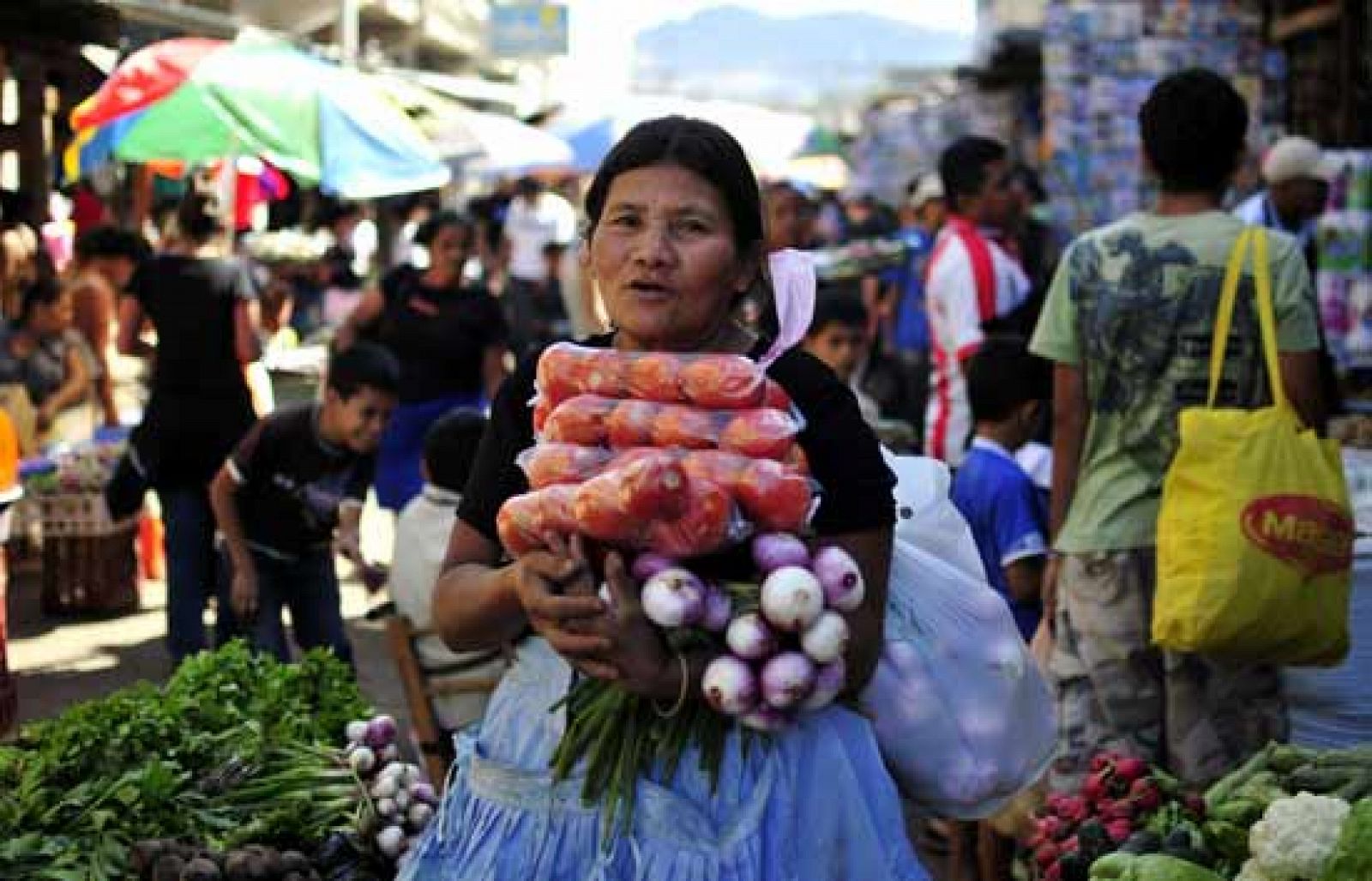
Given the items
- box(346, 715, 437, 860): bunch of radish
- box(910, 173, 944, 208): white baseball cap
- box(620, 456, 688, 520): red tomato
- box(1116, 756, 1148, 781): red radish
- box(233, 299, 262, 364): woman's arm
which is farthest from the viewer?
box(910, 173, 944, 208): white baseball cap

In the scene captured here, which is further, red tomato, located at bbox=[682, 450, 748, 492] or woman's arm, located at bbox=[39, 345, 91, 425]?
woman's arm, located at bbox=[39, 345, 91, 425]

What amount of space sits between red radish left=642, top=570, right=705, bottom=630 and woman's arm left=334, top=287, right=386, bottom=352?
7750mm

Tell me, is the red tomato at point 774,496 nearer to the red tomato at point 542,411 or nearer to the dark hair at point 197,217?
the red tomato at point 542,411

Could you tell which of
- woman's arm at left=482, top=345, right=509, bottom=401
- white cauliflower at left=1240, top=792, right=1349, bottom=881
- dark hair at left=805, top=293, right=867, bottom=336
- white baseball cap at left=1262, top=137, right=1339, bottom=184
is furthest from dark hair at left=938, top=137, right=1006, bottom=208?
white cauliflower at left=1240, top=792, right=1349, bottom=881

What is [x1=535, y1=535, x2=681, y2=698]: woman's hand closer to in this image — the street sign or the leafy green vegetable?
the leafy green vegetable

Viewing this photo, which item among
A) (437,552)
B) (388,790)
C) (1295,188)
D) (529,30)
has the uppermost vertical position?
(529,30)

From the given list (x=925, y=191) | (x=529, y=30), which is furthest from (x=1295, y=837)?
(x=529, y=30)

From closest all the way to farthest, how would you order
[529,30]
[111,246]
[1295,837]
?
1. [1295,837]
2. [111,246]
3. [529,30]

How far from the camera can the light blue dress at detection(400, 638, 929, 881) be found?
8.88ft

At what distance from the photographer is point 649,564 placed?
261cm

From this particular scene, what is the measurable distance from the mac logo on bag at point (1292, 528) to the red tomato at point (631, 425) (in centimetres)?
257

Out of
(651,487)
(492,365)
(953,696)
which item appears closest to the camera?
(651,487)

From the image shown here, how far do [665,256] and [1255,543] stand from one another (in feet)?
8.24

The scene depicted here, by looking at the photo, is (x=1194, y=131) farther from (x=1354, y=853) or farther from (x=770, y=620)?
(x=770, y=620)
